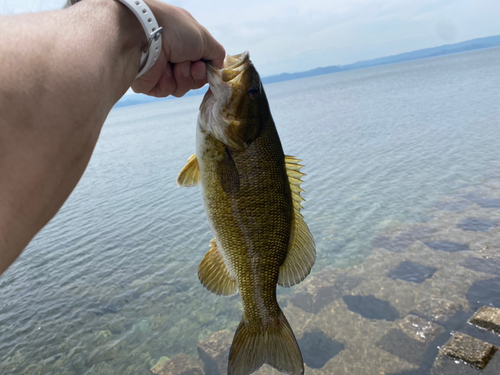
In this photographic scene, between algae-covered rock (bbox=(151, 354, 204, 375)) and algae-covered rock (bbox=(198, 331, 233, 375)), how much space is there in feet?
0.75

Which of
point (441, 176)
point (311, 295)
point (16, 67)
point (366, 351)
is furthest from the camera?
point (441, 176)

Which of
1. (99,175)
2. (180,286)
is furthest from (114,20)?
(99,175)

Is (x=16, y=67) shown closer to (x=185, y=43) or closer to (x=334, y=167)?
(x=185, y=43)

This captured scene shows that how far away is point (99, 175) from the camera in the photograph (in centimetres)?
2591

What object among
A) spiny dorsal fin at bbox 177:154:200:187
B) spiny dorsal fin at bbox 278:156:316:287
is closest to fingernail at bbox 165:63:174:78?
spiny dorsal fin at bbox 177:154:200:187

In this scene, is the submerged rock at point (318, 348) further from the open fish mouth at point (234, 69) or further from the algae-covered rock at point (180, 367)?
the open fish mouth at point (234, 69)

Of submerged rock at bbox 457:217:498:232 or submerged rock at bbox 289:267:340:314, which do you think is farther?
submerged rock at bbox 457:217:498:232

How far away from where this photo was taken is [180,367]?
28.0 ft

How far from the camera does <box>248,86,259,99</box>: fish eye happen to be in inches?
96.2

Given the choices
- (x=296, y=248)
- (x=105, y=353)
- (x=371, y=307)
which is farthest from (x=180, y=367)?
(x=296, y=248)

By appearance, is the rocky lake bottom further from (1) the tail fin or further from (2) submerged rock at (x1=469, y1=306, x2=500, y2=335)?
(1) the tail fin

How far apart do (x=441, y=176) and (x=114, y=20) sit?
62.1 ft

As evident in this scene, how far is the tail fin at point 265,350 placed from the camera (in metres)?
2.48

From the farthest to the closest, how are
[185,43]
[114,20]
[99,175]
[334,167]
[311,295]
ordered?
1. [99,175]
2. [334,167]
3. [311,295]
4. [185,43]
5. [114,20]
